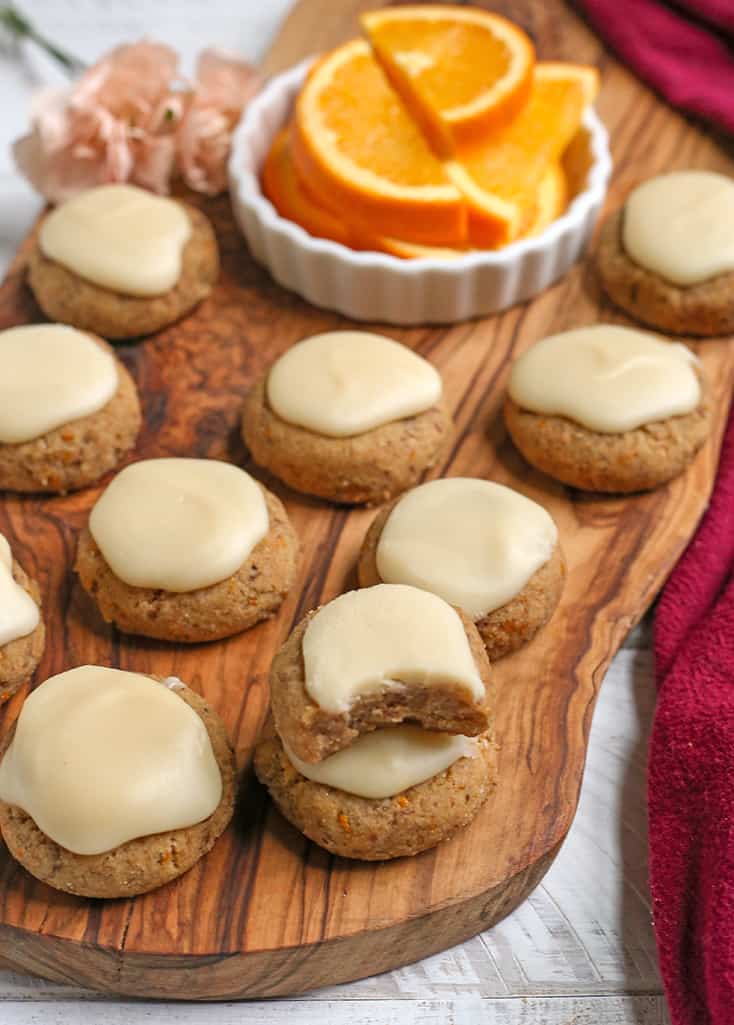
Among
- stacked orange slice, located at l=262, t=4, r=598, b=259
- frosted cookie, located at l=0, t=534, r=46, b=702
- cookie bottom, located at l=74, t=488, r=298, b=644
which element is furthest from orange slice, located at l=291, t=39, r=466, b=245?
frosted cookie, located at l=0, t=534, r=46, b=702

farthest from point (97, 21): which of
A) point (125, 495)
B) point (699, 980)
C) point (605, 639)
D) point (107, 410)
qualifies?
point (699, 980)

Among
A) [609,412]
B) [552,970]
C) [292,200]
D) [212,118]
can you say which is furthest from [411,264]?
[552,970]

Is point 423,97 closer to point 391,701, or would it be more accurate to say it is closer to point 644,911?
point 391,701

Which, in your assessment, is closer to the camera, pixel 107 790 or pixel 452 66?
pixel 107 790

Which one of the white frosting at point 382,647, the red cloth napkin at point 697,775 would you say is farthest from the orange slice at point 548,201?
the white frosting at point 382,647

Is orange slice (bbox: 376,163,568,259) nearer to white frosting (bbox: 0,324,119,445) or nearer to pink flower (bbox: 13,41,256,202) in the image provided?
pink flower (bbox: 13,41,256,202)

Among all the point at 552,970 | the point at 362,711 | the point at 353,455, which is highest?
the point at 362,711

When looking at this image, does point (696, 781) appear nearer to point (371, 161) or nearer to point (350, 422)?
point (350, 422)
